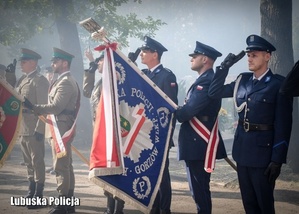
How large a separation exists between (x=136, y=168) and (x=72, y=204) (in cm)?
204

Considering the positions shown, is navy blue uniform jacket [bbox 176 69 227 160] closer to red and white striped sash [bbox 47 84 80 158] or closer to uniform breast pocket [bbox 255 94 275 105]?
uniform breast pocket [bbox 255 94 275 105]

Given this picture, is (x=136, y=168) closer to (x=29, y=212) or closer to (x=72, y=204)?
(x=72, y=204)

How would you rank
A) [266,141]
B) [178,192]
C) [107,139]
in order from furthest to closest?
[178,192] < [107,139] < [266,141]

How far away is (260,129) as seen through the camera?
372cm

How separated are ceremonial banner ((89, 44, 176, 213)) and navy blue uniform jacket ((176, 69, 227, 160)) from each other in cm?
21

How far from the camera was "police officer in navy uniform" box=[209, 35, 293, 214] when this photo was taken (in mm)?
3598

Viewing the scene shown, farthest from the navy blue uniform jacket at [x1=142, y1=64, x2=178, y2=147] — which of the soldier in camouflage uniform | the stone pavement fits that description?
the soldier in camouflage uniform

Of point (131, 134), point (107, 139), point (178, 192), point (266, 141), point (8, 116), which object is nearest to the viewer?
point (266, 141)

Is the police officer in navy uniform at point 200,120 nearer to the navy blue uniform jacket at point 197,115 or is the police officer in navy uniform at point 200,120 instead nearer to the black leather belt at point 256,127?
the navy blue uniform jacket at point 197,115

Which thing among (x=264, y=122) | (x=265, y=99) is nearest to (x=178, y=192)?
(x=264, y=122)

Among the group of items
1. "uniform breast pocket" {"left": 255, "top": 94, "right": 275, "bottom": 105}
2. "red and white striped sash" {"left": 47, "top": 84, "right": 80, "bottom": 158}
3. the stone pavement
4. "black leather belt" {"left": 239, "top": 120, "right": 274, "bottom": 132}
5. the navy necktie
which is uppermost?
the navy necktie

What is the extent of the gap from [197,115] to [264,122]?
3.22ft

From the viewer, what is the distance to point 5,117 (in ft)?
18.2

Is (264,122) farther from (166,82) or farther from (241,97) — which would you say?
(166,82)
